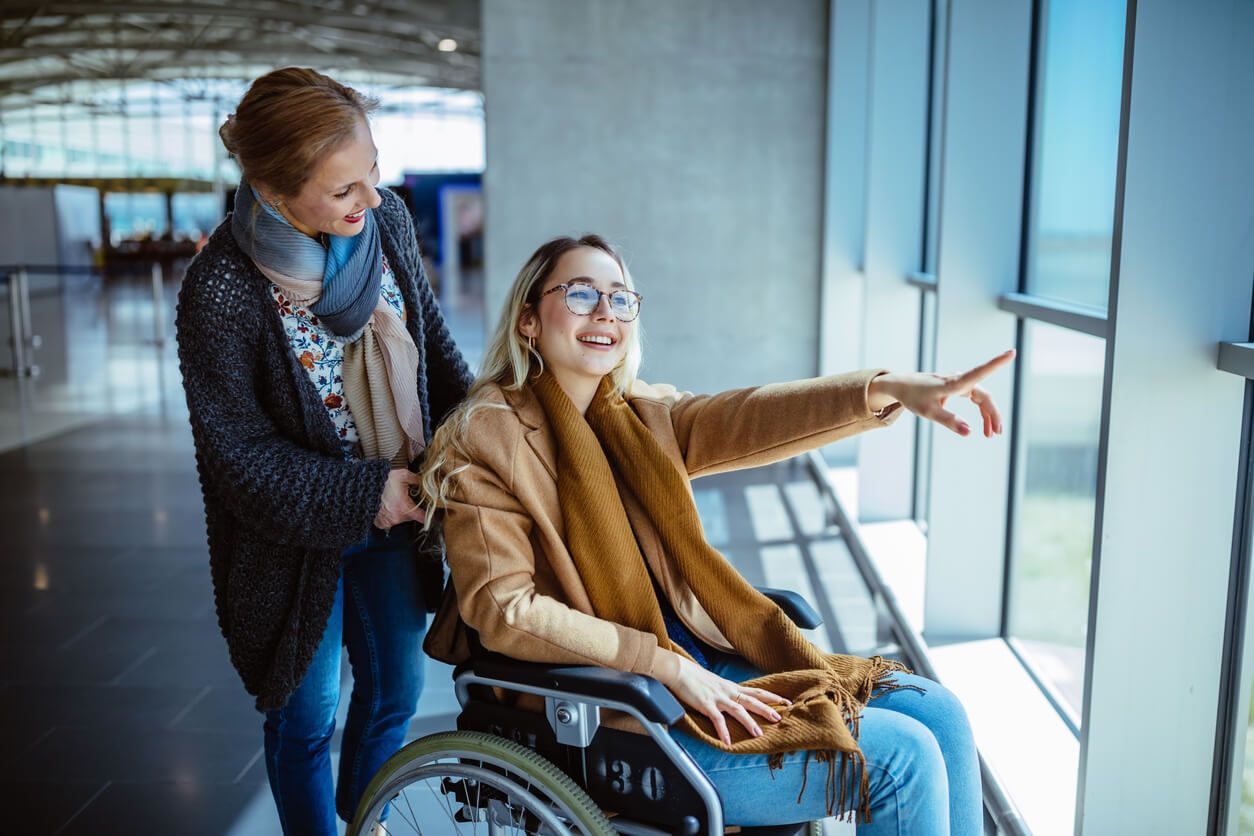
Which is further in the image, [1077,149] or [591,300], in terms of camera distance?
[1077,149]

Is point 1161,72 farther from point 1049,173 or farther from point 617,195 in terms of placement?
point 617,195

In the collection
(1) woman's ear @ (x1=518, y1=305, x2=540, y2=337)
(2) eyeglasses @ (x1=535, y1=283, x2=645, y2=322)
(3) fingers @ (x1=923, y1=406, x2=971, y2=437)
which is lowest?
(3) fingers @ (x1=923, y1=406, x2=971, y2=437)

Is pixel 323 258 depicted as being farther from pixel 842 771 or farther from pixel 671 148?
pixel 671 148

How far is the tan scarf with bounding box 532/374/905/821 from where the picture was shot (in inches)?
63.8

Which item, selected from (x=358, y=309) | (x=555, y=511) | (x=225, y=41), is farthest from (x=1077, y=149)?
(x=225, y=41)

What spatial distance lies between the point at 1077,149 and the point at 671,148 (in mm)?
3686

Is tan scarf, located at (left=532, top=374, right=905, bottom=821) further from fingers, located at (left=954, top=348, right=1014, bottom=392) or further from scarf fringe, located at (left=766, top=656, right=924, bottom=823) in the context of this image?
fingers, located at (left=954, top=348, right=1014, bottom=392)

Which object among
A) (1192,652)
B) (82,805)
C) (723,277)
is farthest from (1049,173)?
(723,277)

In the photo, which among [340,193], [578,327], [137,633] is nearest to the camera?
[340,193]

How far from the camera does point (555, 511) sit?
172cm

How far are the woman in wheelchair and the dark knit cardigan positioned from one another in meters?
0.20

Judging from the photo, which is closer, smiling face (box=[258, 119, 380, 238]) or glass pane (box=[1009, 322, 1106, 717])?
smiling face (box=[258, 119, 380, 238])

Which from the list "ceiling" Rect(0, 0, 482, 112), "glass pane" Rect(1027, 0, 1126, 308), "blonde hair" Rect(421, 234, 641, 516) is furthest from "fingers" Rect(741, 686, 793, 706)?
"ceiling" Rect(0, 0, 482, 112)

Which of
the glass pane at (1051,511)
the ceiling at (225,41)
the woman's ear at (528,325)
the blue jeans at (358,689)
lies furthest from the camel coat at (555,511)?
the ceiling at (225,41)
